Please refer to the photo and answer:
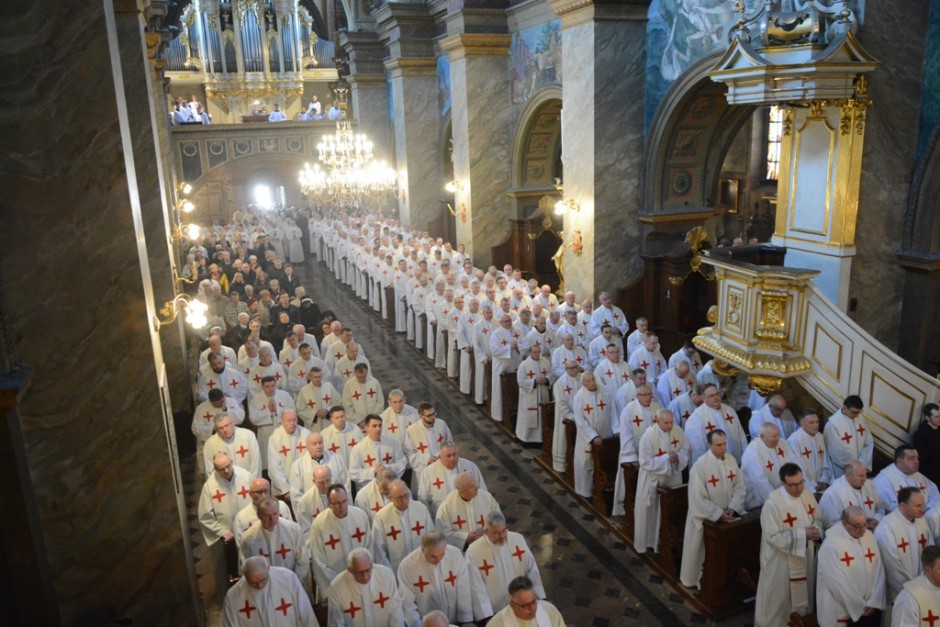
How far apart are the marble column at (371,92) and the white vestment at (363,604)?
822 inches

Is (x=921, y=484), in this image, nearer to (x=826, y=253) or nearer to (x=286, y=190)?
(x=826, y=253)

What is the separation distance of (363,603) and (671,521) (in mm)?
3047

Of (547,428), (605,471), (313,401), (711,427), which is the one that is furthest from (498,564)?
(313,401)

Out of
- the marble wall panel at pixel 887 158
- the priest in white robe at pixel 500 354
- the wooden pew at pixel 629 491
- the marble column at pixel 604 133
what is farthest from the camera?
the marble column at pixel 604 133

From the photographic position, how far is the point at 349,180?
47.1 feet

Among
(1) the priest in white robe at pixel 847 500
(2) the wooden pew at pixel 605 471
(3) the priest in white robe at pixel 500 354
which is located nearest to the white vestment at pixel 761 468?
(1) the priest in white robe at pixel 847 500

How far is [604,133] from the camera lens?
11820 mm

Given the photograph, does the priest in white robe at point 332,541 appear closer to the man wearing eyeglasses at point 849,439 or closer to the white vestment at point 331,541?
the white vestment at point 331,541

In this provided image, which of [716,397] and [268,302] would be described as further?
[268,302]

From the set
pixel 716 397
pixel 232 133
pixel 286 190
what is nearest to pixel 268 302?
pixel 716 397

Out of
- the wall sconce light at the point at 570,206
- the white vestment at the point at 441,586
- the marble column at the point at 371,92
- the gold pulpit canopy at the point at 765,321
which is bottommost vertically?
the white vestment at the point at 441,586

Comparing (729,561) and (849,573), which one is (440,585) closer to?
(729,561)

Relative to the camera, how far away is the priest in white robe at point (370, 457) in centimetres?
722

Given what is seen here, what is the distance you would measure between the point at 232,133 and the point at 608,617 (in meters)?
23.4
